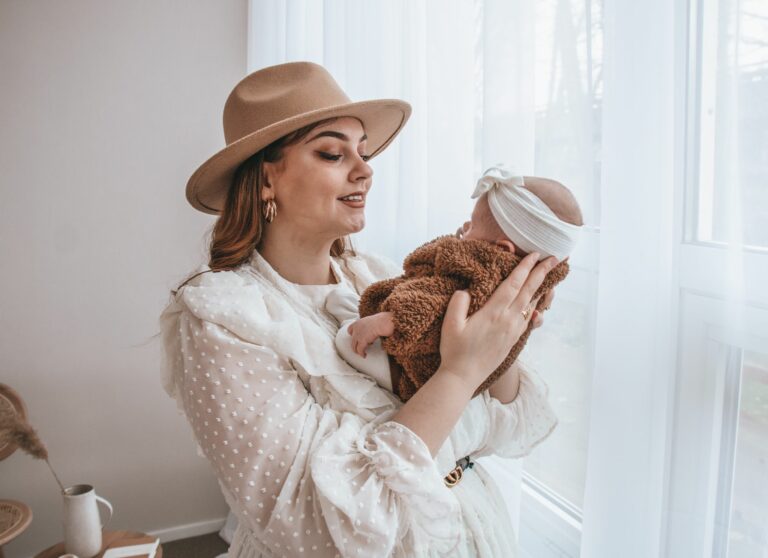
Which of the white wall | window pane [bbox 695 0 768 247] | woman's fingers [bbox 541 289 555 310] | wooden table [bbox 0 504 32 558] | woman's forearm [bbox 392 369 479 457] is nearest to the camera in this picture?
window pane [bbox 695 0 768 247]

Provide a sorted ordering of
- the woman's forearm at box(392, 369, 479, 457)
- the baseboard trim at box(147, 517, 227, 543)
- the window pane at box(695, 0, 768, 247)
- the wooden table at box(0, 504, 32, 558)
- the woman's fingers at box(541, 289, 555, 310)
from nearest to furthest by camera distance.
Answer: the window pane at box(695, 0, 768, 247)
the woman's forearm at box(392, 369, 479, 457)
the woman's fingers at box(541, 289, 555, 310)
the wooden table at box(0, 504, 32, 558)
the baseboard trim at box(147, 517, 227, 543)

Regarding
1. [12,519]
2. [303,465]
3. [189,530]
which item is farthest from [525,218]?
[189,530]

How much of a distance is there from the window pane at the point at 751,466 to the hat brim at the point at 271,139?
82 cm

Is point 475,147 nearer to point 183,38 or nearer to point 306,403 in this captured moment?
point 306,403

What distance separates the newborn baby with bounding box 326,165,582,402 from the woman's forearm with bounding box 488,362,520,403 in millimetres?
135

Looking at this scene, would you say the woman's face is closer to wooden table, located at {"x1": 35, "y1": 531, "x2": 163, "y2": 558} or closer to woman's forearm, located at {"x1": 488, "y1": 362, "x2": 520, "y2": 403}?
woman's forearm, located at {"x1": 488, "y1": 362, "x2": 520, "y2": 403}

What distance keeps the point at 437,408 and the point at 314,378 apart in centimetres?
Answer: 24

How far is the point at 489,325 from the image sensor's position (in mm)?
908

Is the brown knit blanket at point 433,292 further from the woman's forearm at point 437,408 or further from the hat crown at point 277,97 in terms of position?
the hat crown at point 277,97

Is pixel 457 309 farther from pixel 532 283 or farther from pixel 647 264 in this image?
pixel 647 264

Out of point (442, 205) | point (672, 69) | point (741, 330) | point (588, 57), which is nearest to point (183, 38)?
point (442, 205)

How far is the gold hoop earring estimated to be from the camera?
1.17 m

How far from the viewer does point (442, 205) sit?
4.74 ft

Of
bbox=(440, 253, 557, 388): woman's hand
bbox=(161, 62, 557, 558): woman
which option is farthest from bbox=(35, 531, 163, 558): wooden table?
bbox=(440, 253, 557, 388): woman's hand
